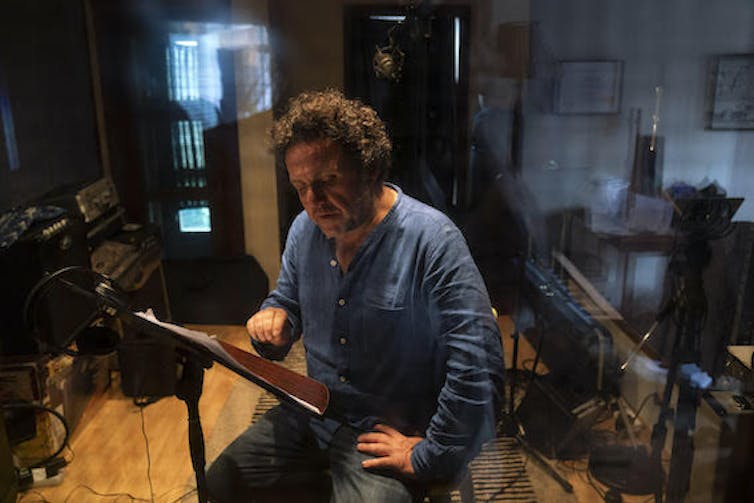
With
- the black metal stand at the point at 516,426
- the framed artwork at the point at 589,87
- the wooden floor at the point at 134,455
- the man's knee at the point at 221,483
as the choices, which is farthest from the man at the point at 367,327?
the black metal stand at the point at 516,426

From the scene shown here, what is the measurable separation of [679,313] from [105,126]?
1290 millimetres

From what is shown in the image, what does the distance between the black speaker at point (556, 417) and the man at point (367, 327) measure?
26.3 inches

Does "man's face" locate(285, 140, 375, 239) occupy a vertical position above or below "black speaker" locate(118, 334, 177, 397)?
above

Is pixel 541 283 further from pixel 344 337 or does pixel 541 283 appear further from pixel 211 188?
pixel 211 188

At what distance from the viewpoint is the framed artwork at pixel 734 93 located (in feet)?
3.88

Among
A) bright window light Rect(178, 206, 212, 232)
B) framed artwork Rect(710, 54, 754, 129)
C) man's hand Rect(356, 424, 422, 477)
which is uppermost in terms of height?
framed artwork Rect(710, 54, 754, 129)

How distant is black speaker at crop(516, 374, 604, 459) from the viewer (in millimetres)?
1652

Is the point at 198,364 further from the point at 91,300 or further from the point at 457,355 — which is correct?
the point at 457,355

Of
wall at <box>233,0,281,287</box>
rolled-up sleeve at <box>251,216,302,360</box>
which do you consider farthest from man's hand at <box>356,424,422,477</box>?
wall at <box>233,0,281,287</box>

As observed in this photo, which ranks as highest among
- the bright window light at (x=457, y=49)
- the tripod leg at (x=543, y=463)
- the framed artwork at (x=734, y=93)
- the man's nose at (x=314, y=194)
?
the bright window light at (x=457, y=49)

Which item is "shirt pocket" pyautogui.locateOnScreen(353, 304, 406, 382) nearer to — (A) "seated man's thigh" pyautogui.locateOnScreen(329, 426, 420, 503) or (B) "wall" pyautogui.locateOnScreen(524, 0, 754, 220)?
(A) "seated man's thigh" pyautogui.locateOnScreen(329, 426, 420, 503)

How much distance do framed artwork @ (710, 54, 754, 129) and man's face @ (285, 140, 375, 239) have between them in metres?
0.75

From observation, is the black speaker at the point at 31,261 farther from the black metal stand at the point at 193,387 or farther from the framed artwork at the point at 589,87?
the framed artwork at the point at 589,87

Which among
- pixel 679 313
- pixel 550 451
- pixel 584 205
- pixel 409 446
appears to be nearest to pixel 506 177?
pixel 584 205
